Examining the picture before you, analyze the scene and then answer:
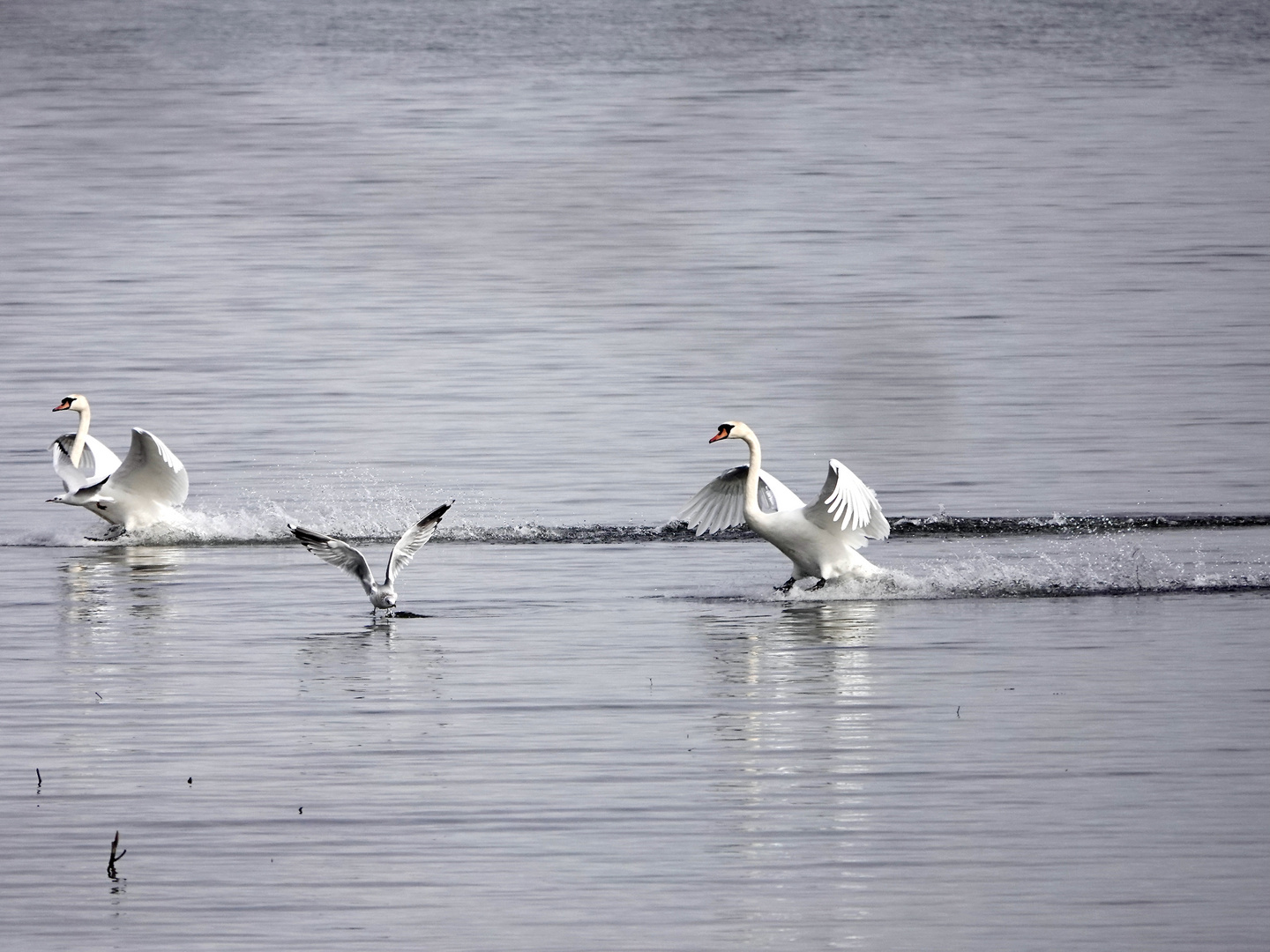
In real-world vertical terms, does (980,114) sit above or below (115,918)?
above

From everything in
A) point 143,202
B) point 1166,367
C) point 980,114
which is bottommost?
point 1166,367

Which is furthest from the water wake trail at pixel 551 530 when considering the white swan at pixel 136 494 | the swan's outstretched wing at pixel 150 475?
the swan's outstretched wing at pixel 150 475

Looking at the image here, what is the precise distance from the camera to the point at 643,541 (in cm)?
2019

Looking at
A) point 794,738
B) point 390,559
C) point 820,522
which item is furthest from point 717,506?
point 794,738

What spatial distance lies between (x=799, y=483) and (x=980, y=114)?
45400mm

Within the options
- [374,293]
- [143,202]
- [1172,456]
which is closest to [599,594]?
[1172,456]

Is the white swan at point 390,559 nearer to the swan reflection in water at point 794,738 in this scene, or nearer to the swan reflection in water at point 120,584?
the swan reflection in water at point 120,584

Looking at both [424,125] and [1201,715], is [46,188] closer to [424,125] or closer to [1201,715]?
[424,125]

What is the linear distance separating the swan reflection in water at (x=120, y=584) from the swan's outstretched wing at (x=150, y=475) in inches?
27.5

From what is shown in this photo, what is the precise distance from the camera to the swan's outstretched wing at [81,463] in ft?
73.0

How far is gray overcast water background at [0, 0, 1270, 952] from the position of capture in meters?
9.77

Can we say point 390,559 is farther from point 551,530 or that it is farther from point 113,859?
point 113,859

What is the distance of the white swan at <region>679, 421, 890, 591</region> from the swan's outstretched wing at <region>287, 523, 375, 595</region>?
327 centimetres

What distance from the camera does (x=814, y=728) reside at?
40.3 ft
